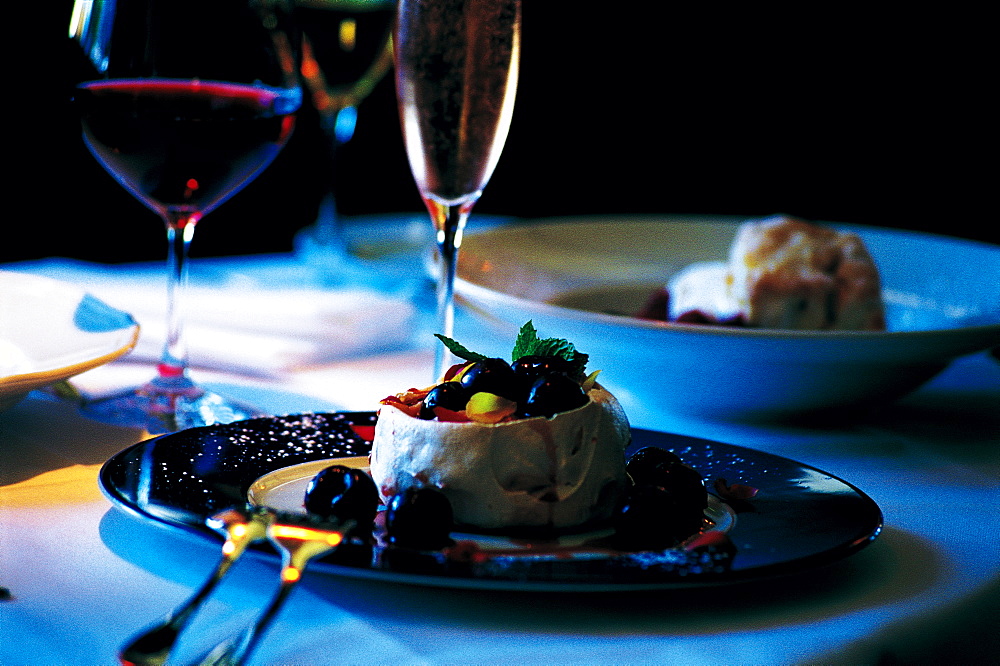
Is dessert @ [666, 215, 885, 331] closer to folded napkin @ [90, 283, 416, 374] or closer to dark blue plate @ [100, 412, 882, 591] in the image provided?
folded napkin @ [90, 283, 416, 374]

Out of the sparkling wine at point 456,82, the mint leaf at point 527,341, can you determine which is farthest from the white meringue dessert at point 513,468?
the sparkling wine at point 456,82

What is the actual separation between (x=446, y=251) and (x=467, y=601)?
0.50 meters

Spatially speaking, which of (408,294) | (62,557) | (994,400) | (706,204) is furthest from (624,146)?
(62,557)

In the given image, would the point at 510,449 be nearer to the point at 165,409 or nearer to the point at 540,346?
the point at 540,346

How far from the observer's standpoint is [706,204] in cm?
461

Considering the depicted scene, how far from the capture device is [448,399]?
758 millimetres

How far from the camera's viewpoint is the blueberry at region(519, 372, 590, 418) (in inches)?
29.0

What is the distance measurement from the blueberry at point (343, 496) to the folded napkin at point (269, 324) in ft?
1.91

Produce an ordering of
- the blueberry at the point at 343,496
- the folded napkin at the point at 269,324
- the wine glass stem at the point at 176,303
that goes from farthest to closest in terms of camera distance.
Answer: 1. the folded napkin at the point at 269,324
2. the wine glass stem at the point at 176,303
3. the blueberry at the point at 343,496

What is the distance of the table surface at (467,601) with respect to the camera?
603 mm

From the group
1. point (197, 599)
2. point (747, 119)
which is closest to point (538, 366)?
point (197, 599)

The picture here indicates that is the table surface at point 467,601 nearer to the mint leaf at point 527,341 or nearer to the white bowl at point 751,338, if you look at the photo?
the white bowl at point 751,338

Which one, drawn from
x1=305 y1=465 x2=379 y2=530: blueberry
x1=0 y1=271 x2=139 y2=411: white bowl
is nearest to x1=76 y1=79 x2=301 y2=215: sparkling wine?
x1=0 y1=271 x2=139 y2=411: white bowl

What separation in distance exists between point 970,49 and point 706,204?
1.19 m
